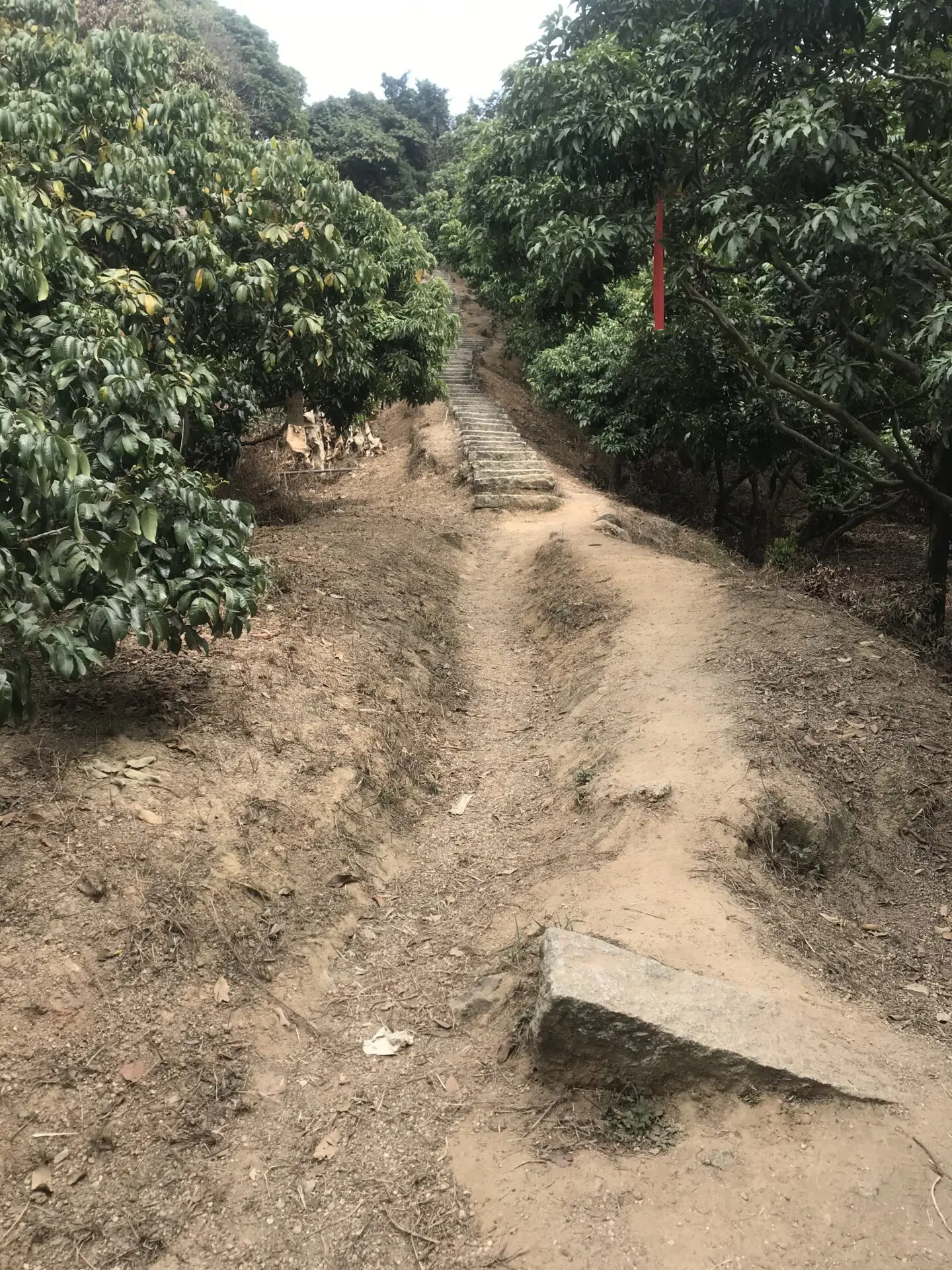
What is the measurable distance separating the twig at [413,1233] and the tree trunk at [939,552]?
9.31 m

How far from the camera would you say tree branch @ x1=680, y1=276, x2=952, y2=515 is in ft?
29.3

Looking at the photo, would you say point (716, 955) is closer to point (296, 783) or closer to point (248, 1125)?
point (248, 1125)

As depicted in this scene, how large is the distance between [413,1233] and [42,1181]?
140cm

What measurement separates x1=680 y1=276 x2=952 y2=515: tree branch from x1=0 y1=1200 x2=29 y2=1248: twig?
9.06m

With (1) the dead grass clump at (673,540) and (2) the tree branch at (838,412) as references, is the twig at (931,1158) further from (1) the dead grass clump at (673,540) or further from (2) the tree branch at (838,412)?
(1) the dead grass clump at (673,540)

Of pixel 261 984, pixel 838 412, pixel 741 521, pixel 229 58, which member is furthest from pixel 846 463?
pixel 229 58

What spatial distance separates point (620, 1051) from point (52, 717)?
142 inches

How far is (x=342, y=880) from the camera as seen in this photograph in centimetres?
491

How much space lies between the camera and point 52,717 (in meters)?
4.82

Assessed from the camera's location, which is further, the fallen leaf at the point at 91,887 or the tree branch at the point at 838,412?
the tree branch at the point at 838,412

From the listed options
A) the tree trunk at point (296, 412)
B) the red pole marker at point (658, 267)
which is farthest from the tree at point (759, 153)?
the tree trunk at point (296, 412)

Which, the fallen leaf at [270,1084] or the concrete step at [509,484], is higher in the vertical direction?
the concrete step at [509,484]

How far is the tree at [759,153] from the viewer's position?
235 inches

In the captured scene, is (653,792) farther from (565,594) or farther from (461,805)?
(565,594)
